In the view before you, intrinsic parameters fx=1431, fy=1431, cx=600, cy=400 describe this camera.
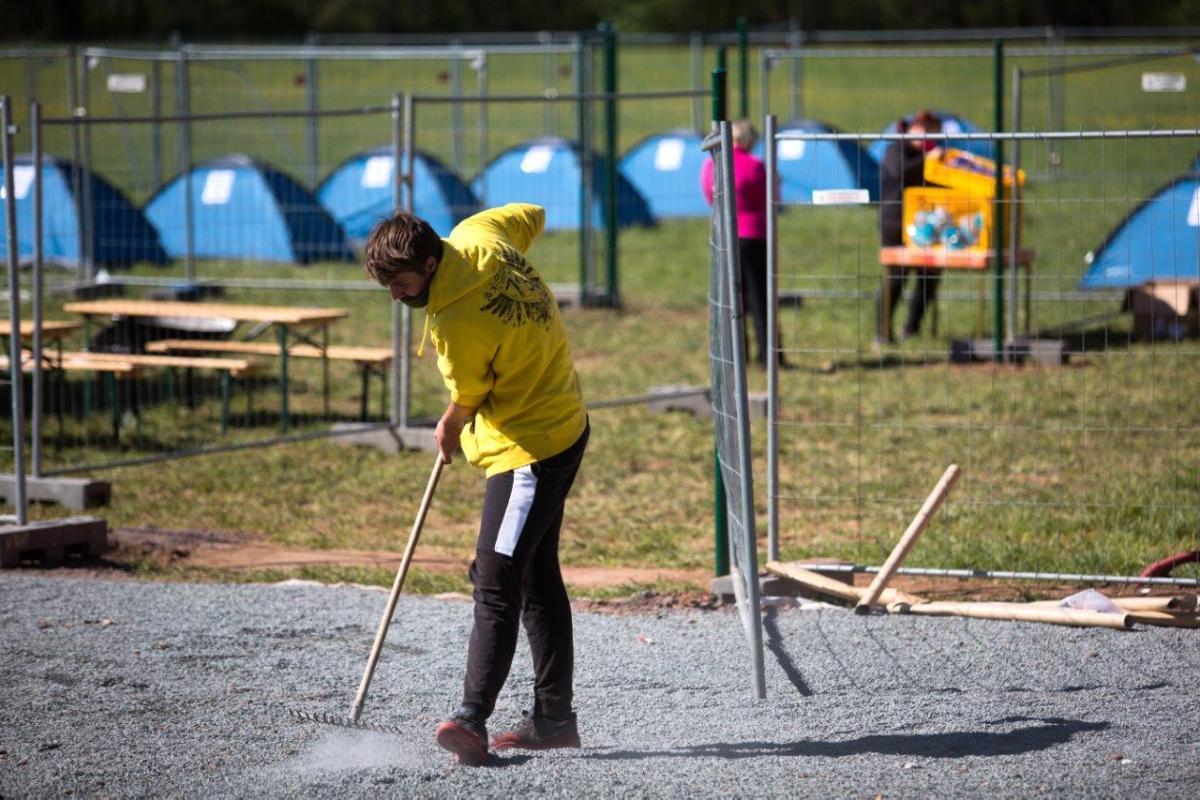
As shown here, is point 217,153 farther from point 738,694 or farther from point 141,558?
point 738,694

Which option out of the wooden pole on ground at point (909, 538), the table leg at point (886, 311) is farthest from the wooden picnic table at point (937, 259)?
the wooden pole on ground at point (909, 538)

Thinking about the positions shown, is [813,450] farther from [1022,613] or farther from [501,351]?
[501,351]

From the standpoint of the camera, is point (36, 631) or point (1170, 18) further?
point (1170, 18)

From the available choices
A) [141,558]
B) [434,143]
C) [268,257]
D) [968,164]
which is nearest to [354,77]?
[434,143]

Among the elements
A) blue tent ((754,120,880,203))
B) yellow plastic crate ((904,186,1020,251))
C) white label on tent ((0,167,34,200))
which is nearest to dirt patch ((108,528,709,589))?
yellow plastic crate ((904,186,1020,251))

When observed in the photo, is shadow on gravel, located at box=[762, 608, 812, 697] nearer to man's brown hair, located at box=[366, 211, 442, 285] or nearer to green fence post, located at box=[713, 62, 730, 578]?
green fence post, located at box=[713, 62, 730, 578]

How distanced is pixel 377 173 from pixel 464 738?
1395 cm

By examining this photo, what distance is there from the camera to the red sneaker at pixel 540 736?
467 cm

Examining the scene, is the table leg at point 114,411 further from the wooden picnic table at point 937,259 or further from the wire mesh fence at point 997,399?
the wooden picnic table at point 937,259

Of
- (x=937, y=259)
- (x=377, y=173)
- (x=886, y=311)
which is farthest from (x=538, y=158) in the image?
(x=937, y=259)

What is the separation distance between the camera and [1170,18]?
4069 centimetres

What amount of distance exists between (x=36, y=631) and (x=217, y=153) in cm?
2234

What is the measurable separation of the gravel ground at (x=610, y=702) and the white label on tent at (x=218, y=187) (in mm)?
8587

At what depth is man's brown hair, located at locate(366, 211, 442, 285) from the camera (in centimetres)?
412
